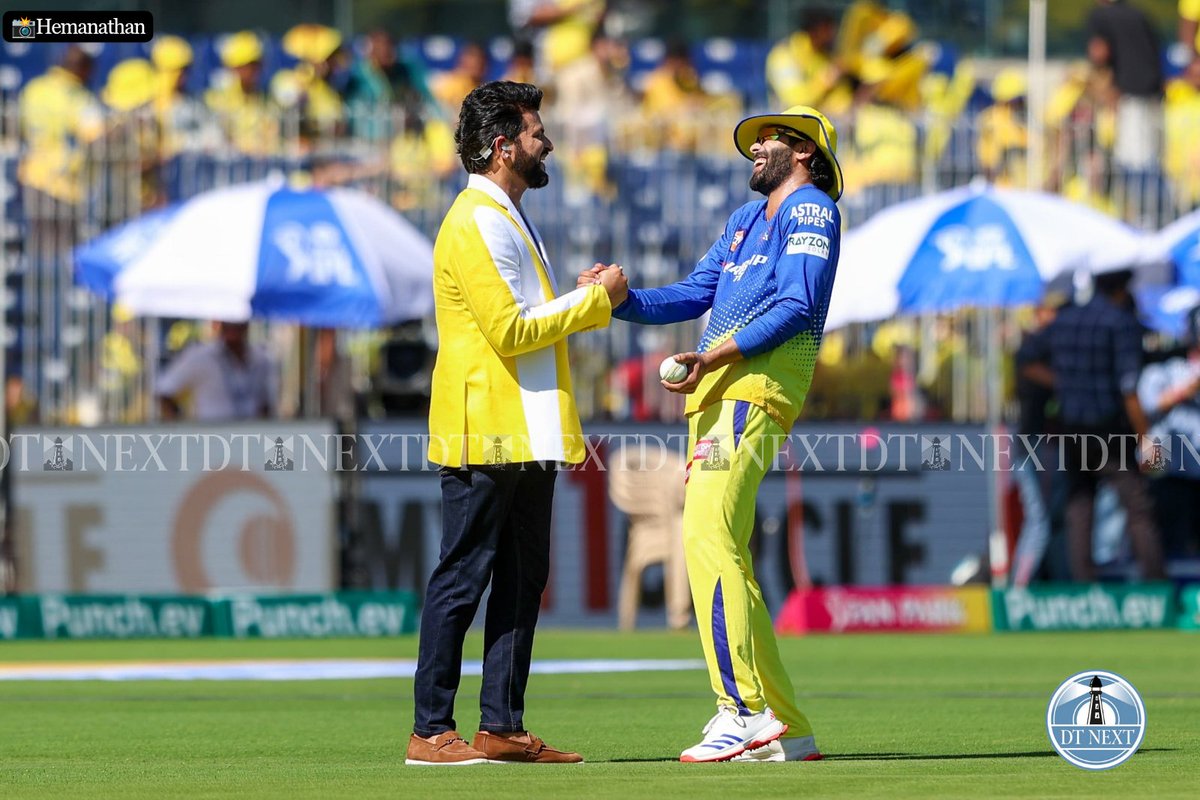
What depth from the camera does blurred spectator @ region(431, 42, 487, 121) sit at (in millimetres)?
21953

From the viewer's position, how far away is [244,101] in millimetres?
20547

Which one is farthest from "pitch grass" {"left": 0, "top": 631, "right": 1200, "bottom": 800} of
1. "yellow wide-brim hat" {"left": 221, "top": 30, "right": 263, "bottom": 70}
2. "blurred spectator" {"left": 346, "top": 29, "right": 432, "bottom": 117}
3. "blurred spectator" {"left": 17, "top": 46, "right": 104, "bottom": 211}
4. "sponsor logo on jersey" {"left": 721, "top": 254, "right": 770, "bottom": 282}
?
"yellow wide-brim hat" {"left": 221, "top": 30, "right": 263, "bottom": 70}

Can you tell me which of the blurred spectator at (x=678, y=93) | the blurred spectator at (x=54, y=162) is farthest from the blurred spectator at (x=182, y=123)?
the blurred spectator at (x=678, y=93)

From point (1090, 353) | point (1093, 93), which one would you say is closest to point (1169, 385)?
point (1090, 353)

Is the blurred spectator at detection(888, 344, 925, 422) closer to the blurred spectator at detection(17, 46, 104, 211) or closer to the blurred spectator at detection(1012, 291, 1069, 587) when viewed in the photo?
the blurred spectator at detection(1012, 291, 1069, 587)

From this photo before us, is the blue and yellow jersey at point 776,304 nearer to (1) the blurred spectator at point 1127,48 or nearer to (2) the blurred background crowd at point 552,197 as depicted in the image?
(2) the blurred background crowd at point 552,197

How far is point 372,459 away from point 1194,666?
6.47 metres

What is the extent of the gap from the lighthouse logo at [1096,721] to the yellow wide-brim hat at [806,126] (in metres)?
2.02

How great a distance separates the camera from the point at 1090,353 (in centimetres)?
1631

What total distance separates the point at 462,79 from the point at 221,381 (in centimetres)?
657

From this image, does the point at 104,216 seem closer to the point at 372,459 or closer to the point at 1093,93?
the point at 372,459

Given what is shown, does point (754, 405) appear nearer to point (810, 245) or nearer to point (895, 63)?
point (810, 245)

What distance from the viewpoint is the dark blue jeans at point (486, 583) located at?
7191 mm

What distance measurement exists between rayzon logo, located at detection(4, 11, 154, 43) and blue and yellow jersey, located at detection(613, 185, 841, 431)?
1417 cm
